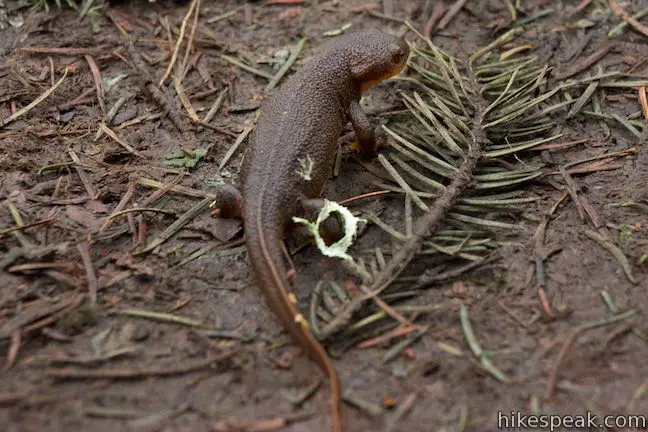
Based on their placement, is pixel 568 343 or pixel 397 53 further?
pixel 397 53

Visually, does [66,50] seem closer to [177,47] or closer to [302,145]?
[177,47]

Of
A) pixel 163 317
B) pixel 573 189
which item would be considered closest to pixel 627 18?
pixel 573 189

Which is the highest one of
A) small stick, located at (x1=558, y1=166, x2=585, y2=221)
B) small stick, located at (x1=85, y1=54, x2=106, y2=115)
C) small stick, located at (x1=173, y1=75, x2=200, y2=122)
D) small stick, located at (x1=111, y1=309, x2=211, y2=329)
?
small stick, located at (x1=85, y1=54, x2=106, y2=115)

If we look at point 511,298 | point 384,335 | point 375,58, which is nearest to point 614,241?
point 511,298

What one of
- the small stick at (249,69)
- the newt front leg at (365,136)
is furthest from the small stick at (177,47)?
the newt front leg at (365,136)

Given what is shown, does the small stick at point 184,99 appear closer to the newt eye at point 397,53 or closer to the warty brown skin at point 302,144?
the warty brown skin at point 302,144

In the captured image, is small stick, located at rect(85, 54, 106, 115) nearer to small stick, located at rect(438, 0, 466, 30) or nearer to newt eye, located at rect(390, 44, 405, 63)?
newt eye, located at rect(390, 44, 405, 63)

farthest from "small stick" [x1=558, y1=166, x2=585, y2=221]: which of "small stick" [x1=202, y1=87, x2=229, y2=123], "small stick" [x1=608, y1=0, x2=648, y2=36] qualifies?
"small stick" [x1=202, y1=87, x2=229, y2=123]

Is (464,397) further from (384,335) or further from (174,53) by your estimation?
(174,53)
